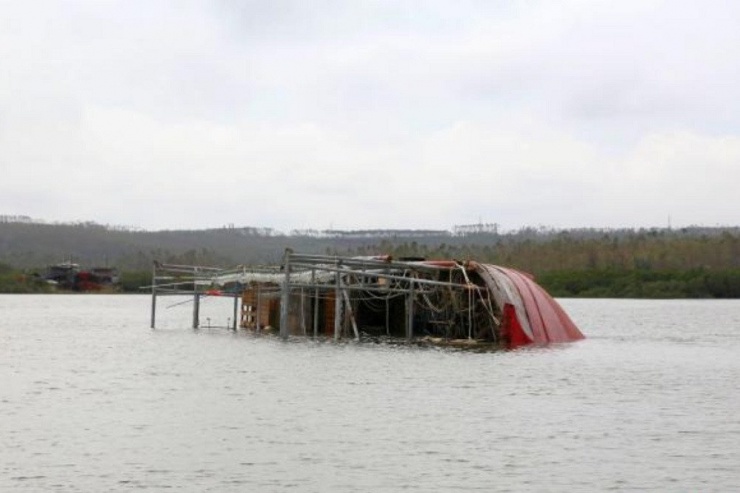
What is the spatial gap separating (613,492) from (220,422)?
11.3 m

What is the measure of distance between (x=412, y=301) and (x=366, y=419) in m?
21.0

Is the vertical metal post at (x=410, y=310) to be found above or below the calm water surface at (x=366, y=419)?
above

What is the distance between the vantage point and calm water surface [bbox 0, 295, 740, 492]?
2362cm

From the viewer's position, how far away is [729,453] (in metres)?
26.4

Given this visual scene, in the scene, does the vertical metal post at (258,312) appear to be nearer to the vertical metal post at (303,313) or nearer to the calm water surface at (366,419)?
the vertical metal post at (303,313)

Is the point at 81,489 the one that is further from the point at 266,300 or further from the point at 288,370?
the point at 266,300

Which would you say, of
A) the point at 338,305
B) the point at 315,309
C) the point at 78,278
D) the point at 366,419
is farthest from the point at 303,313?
the point at 78,278

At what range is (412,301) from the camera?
52375mm

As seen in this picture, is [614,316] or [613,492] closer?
[613,492]

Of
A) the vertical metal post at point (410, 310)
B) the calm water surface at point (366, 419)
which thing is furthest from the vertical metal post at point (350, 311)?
the vertical metal post at point (410, 310)

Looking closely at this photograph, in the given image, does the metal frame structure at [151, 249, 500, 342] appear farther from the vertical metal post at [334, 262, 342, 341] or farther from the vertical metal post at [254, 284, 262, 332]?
the vertical metal post at [254, 284, 262, 332]

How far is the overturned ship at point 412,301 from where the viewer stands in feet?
172

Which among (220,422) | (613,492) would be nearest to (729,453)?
(613,492)

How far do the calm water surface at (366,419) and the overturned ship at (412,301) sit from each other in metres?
1.78
